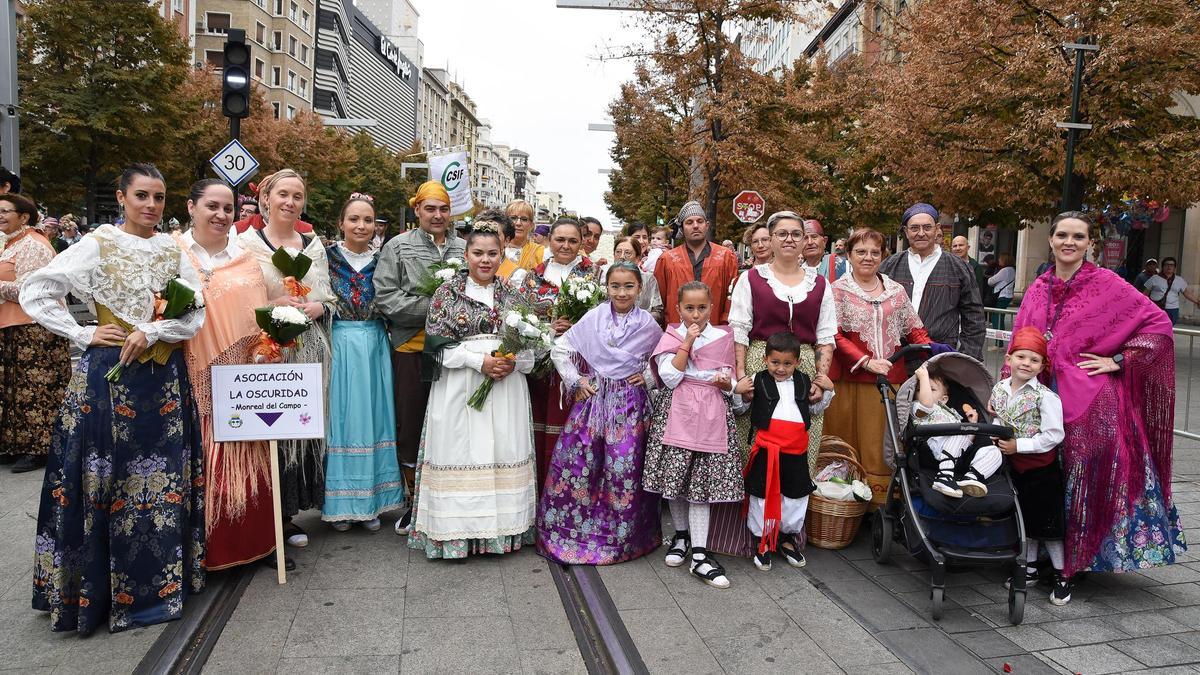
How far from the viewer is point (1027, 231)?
30953 millimetres

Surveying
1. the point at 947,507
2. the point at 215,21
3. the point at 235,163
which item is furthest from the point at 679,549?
the point at 215,21

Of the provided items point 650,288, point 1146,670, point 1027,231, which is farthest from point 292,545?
point 1027,231

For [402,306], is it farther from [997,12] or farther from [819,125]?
[819,125]

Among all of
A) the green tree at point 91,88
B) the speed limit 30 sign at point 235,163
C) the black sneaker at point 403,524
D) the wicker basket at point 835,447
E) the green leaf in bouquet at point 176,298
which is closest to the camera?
the green leaf in bouquet at point 176,298

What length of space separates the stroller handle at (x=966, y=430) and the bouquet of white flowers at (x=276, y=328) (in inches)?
142

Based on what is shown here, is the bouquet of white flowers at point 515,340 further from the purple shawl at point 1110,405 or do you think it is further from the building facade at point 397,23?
the building facade at point 397,23

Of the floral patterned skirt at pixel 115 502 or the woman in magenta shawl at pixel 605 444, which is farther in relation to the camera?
the woman in magenta shawl at pixel 605 444

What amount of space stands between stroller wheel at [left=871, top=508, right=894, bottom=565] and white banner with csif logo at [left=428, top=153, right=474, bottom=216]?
5.28 m

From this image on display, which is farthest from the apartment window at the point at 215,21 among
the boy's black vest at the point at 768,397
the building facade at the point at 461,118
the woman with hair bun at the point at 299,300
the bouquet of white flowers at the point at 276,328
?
the building facade at the point at 461,118

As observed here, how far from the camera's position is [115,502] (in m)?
3.97

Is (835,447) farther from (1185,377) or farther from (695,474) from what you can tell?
(1185,377)

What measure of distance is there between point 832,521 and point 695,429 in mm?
1270

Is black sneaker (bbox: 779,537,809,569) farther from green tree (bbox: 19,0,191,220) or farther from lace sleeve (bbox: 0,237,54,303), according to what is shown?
green tree (bbox: 19,0,191,220)

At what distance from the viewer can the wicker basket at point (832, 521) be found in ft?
17.8
